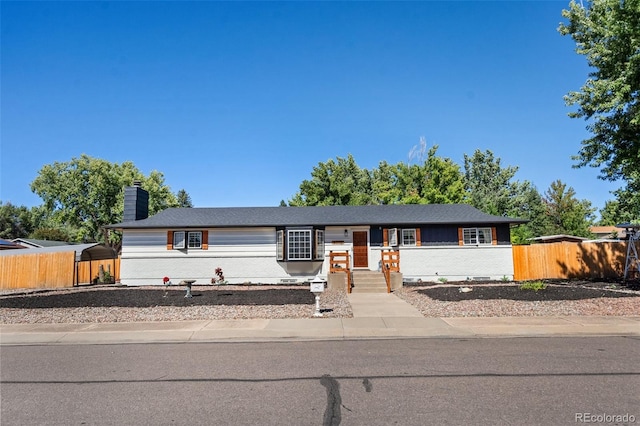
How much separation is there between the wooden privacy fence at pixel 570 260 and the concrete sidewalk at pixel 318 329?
38.9 feet

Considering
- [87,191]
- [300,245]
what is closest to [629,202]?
[300,245]

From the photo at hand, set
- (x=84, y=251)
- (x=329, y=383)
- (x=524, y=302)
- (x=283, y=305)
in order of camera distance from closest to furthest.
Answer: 1. (x=329, y=383)
2. (x=524, y=302)
3. (x=283, y=305)
4. (x=84, y=251)

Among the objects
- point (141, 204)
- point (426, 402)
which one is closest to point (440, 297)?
point (426, 402)

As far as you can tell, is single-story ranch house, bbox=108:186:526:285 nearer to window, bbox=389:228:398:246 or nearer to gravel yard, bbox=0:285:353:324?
window, bbox=389:228:398:246

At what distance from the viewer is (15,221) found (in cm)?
6400

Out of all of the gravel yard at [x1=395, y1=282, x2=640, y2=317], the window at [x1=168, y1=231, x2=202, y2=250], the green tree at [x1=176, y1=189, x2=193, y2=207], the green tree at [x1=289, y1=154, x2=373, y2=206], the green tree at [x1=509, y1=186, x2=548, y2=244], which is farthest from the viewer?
the green tree at [x1=176, y1=189, x2=193, y2=207]

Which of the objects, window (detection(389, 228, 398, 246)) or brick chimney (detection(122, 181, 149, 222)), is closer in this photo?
window (detection(389, 228, 398, 246))

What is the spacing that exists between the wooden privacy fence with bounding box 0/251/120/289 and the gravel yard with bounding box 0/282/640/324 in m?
7.02

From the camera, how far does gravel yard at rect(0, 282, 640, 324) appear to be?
11.4 m

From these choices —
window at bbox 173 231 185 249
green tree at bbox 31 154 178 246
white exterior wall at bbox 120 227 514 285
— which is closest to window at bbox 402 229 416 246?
white exterior wall at bbox 120 227 514 285

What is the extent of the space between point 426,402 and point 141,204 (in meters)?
23.1

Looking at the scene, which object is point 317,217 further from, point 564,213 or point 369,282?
point 564,213

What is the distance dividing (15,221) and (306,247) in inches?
2558

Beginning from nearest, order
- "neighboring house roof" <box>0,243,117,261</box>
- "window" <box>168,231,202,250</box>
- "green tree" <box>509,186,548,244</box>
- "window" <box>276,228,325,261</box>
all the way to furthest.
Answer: "window" <box>276,228,325,261</box> → "window" <box>168,231,202,250</box> → "neighboring house roof" <box>0,243,117,261</box> → "green tree" <box>509,186,548,244</box>
